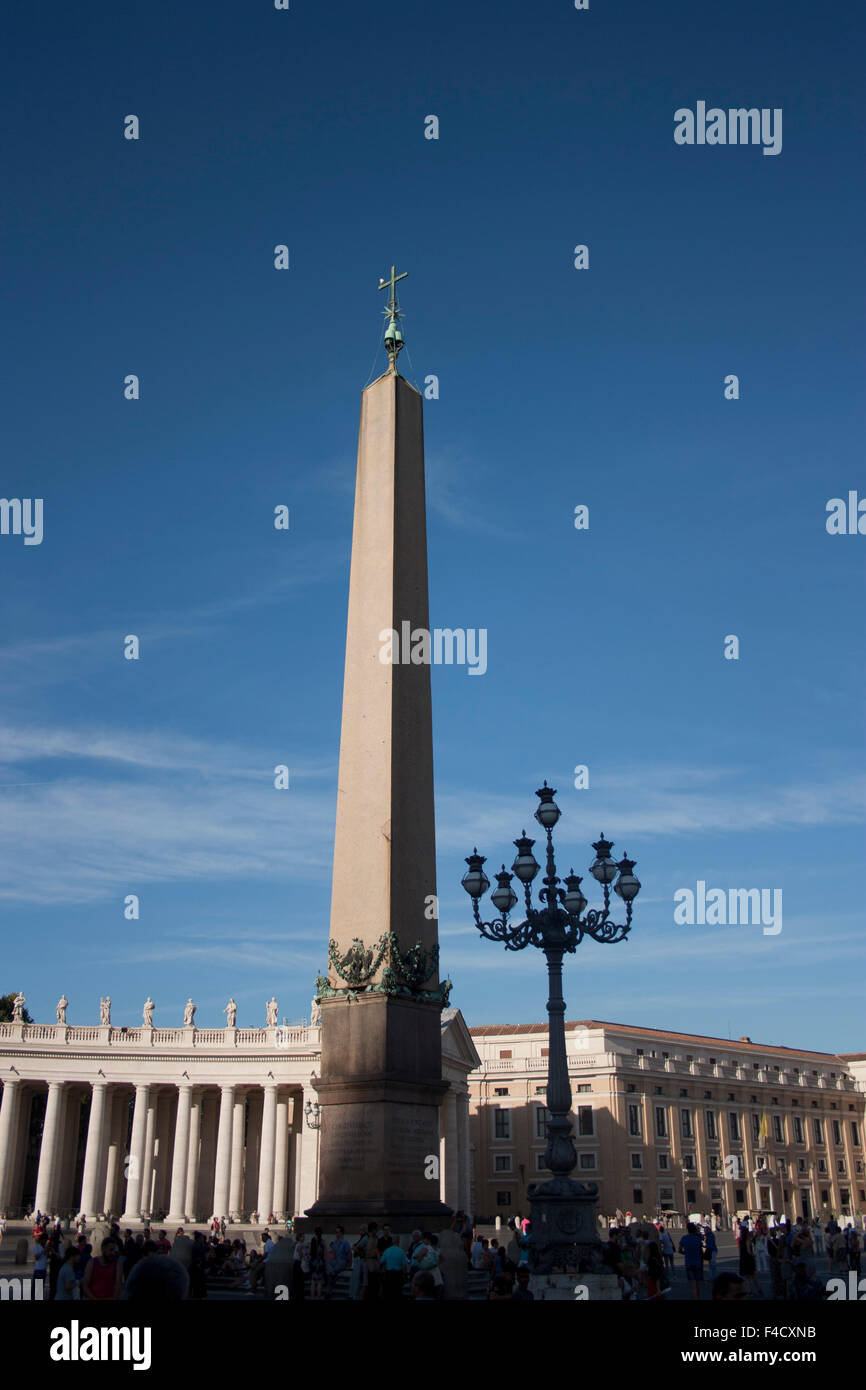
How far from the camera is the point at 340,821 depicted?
20328mm

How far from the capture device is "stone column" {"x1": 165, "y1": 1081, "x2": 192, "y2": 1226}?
6116 cm

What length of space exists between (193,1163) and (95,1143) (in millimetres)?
6093

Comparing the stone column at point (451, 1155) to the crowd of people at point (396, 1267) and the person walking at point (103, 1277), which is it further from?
the person walking at point (103, 1277)

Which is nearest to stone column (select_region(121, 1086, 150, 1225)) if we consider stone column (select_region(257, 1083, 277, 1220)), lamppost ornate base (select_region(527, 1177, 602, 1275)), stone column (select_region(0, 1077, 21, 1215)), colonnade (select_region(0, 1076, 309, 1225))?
colonnade (select_region(0, 1076, 309, 1225))

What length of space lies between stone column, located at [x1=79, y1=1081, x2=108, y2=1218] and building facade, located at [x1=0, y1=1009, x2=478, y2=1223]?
Answer: 5 cm

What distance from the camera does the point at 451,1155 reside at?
66.1 m

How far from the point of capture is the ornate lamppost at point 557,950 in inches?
664

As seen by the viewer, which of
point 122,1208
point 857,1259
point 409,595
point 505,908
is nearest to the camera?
point 505,908

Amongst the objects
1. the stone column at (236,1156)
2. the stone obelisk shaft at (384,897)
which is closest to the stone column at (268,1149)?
the stone column at (236,1156)

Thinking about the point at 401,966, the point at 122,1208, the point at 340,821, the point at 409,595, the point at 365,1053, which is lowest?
the point at 122,1208
